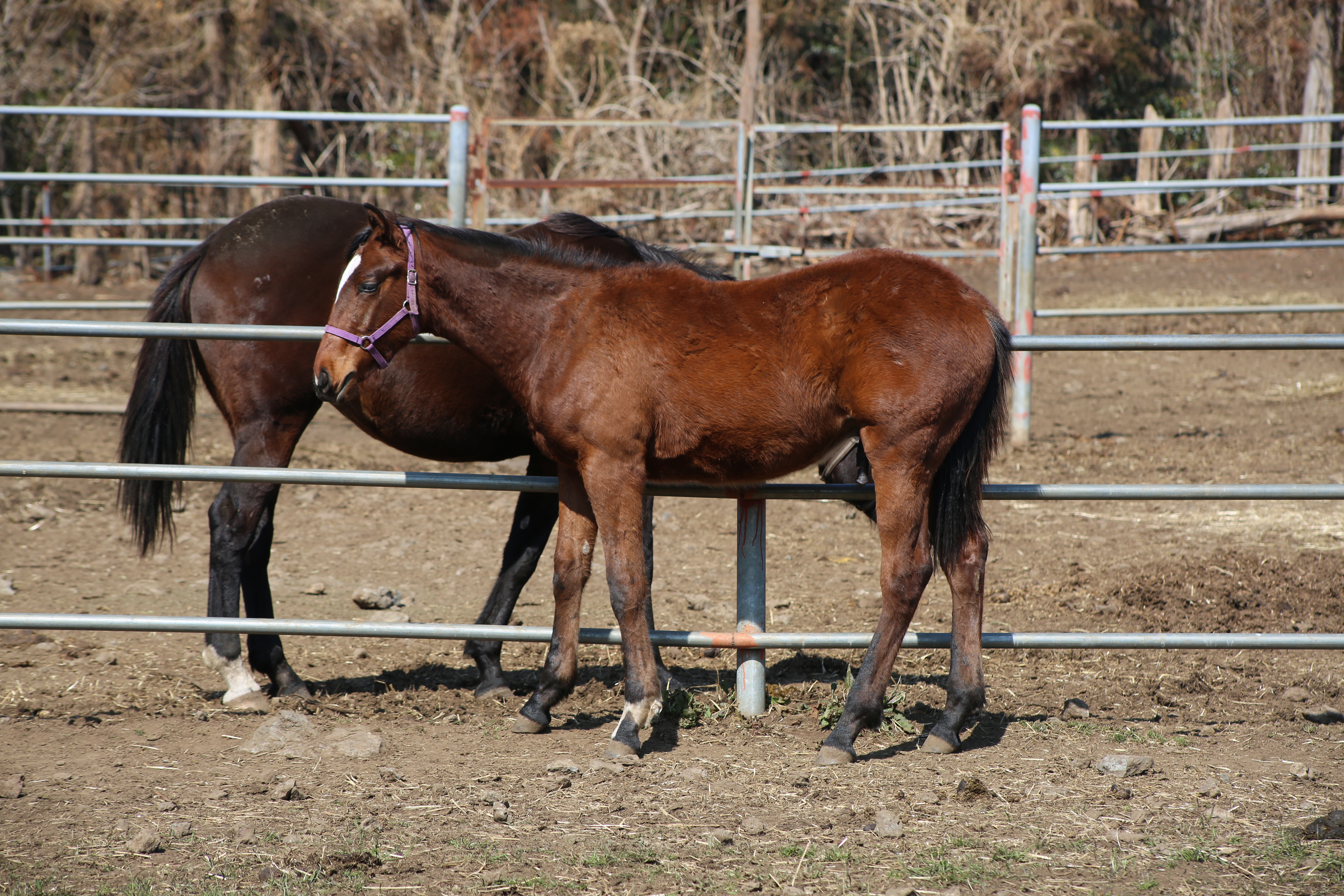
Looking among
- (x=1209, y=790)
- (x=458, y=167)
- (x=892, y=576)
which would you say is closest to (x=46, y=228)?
(x=458, y=167)

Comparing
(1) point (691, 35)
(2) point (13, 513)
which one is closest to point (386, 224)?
(2) point (13, 513)

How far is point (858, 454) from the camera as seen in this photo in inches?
149

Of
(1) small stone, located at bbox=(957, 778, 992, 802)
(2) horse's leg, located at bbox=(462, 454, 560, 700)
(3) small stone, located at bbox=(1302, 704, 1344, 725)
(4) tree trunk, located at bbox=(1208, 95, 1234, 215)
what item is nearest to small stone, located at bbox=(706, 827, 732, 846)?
(1) small stone, located at bbox=(957, 778, 992, 802)

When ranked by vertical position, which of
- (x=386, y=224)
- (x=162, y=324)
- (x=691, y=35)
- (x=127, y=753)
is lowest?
(x=127, y=753)

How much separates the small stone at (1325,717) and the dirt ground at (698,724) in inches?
1.8

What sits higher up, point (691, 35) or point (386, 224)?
point (691, 35)

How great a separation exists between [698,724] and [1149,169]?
15077 millimetres

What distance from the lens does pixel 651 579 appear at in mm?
4047

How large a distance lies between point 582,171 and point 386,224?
43.9 feet

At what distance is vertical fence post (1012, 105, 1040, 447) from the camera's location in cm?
736

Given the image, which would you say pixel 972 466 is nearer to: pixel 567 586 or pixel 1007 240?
pixel 567 586

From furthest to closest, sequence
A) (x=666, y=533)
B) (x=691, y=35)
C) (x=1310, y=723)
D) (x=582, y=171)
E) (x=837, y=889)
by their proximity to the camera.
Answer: (x=691, y=35), (x=582, y=171), (x=666, y=533), (x=1310, y=723), (x=837, y=889)

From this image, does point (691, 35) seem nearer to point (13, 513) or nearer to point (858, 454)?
point (13, 513)

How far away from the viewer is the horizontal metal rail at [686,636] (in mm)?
3402
